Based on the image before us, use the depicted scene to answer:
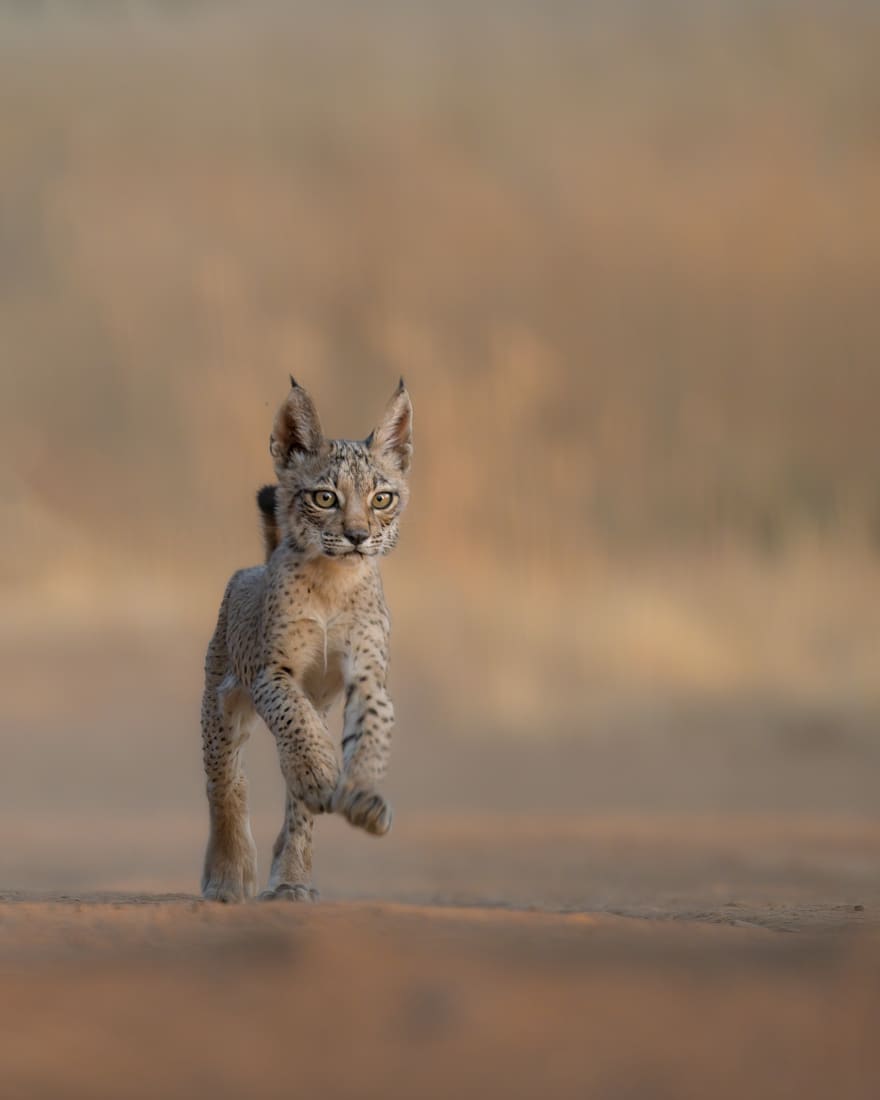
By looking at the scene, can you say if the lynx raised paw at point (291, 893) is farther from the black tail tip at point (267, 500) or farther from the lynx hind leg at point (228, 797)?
the black tail tip at point (267, 500)

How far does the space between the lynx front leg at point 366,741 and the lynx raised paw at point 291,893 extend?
105 cm

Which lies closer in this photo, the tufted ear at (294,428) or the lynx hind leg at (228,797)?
the tufted ear at (294,428)

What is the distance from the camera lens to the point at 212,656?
12.6 meters

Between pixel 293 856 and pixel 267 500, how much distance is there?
2204mm

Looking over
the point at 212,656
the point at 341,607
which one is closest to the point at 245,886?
the point at 212,656

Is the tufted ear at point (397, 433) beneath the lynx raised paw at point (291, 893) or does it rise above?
above

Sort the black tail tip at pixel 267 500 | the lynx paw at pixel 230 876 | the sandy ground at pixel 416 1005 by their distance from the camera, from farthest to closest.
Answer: the lynx paw at pixel 230 876 → the black tail tip at pixel 267 500 → the sandy ground at pixel 416 1005

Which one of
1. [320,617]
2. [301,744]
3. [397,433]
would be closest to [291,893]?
[301,744]

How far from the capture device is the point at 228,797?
1241cm

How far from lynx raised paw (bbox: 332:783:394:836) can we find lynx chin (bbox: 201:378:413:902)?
0.53ft

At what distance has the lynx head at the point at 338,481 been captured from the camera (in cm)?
1082

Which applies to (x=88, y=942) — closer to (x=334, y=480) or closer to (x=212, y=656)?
(x=334, y=480)

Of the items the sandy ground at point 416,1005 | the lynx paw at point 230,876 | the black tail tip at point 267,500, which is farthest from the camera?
the lynx paw at point 230,876

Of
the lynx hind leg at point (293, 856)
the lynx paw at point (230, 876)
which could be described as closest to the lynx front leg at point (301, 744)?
the lynx hind leg at point (293, 856)
